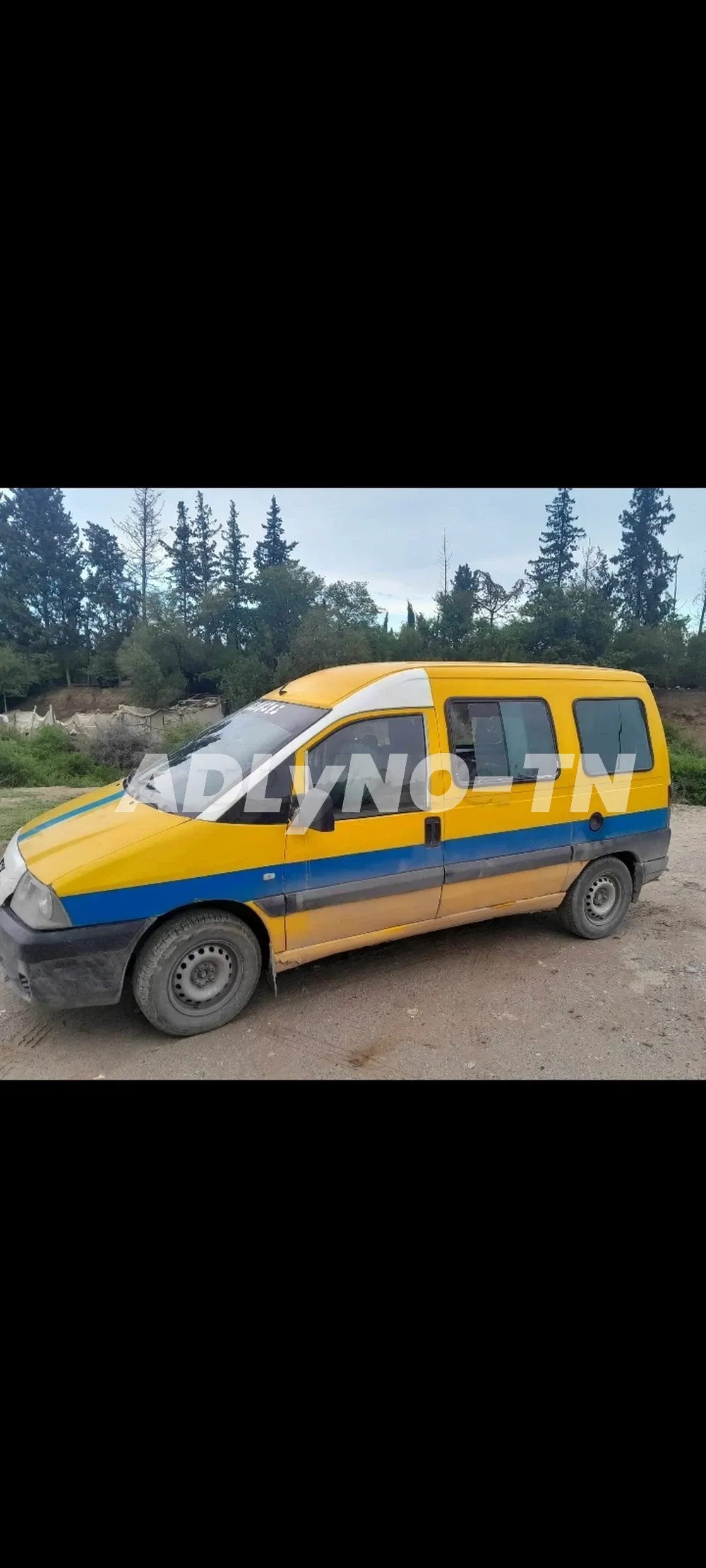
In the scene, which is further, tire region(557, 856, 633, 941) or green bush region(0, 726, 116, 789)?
green bush region(0, 726, 116, 789)

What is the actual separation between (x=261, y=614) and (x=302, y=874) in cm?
3310

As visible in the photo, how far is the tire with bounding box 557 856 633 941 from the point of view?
4.70m

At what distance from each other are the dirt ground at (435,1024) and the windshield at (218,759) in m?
1.28

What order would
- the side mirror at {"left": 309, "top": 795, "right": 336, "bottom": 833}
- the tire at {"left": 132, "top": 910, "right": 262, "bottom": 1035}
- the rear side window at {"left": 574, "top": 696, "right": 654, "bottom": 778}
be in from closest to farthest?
the tire at {"left": 132, "top": 910, "right": 262, "bottom": 1035}
the side mirror at {"left": 309, "top": 795, "right": 336, "bottom": 833}
the rear side window at {"left": 574, "top": 696, "right": 654, "bottom": 778}

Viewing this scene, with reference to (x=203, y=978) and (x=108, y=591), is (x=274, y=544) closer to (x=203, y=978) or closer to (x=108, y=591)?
(x=108, y=591)

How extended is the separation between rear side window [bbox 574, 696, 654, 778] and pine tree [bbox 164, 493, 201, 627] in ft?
121

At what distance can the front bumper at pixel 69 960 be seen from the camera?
3.02m

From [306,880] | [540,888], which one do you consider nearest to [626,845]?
[540,888]

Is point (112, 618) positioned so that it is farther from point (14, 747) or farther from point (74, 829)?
point (74, 829)

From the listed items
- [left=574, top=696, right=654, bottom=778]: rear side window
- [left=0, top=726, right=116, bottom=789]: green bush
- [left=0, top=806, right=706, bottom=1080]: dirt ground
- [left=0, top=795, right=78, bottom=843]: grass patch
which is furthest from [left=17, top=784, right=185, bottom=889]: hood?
[left=0, top=726, right=116, bottom=789]: green bush

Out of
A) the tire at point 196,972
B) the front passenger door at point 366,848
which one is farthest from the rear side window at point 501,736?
the tire at point 196,972

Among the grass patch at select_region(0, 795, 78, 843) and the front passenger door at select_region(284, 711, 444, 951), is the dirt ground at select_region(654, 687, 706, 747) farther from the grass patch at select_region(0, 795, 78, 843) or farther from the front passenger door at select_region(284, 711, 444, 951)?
the front passenger door at select_region(284, 711, 444, 951)

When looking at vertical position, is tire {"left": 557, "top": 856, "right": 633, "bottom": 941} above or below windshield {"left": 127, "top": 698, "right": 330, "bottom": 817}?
below

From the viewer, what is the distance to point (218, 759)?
12.7 feet
